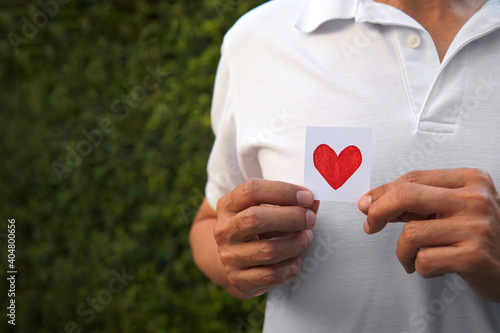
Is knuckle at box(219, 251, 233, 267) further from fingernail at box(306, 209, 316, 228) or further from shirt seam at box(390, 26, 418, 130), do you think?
shirt seam at box(390, 26, 418, 130)

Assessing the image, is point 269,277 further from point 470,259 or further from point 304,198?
point 470,259

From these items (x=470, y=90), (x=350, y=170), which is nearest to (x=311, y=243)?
(x=350, y=170)

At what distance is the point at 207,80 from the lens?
8.77ft

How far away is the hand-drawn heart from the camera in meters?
0.96

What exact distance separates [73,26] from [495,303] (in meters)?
2.72

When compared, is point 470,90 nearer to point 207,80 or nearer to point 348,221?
point 348,221

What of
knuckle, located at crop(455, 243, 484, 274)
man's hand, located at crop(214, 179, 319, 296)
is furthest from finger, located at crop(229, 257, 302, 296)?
knuckle, located at crop(455, 243, 484, 274)

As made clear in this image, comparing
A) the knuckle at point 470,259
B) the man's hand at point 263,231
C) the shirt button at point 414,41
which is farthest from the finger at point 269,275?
the shirt button at point 414,41

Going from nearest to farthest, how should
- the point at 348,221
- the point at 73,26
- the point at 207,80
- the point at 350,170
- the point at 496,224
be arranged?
1. the point at 496,224
2. the point at 350,170
3. the point at 348,221
4. the point at 207,80
5. the point at 73,26

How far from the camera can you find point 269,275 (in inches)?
40.4

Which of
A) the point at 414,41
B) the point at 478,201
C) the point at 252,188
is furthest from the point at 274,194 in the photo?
the point at 414,41

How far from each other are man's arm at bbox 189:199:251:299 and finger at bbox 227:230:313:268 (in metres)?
0.35

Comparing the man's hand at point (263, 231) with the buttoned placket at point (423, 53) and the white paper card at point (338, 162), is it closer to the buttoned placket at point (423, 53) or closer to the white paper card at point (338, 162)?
the white paper card at point (338, 162)

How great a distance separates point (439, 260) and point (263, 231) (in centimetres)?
33
